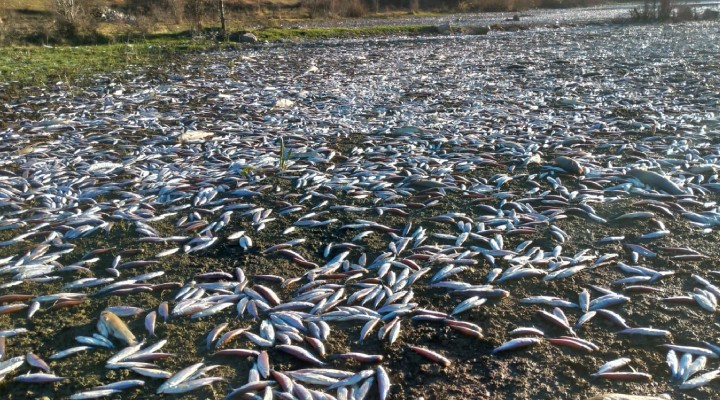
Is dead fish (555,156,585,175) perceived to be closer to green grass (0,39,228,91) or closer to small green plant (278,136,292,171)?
small green plant (278,136,292,171)

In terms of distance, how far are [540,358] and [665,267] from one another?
5.27 ft

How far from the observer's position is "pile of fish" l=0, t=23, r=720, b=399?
10.9 ft

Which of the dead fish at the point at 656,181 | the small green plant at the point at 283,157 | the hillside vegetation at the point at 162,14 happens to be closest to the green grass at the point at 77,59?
the hillside vegetation at the point at 162,14

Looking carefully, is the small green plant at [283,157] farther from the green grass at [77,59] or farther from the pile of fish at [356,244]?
the green grass at [77,59]

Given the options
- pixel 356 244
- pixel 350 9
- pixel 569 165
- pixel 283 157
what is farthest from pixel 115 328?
pixel 350 9

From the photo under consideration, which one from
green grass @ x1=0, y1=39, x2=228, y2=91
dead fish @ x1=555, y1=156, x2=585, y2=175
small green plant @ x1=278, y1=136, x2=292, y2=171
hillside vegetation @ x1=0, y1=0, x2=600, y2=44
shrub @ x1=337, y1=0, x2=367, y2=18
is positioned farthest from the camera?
shrub @ x1=337, y1=0, x2=367, y2=18

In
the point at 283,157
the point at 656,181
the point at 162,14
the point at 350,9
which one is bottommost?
the point at 656,181

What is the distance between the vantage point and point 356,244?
4805mm

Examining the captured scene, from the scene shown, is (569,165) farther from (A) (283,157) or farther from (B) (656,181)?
(A) (283,157)

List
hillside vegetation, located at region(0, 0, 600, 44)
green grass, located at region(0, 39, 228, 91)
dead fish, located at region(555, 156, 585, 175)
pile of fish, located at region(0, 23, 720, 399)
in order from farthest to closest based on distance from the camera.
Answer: hillside vegetation, located at region(0, 0, 600, 44) < green grass, located at region(0, 39, 228, 91) < dead fish, located at region(555, 156, 585, 175) < pile of fish, located at region(0, 23, 720, 399)

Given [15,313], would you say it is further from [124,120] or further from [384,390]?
[124,120]

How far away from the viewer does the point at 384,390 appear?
3.03 meters

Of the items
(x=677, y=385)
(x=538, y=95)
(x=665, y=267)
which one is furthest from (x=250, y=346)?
(x=538, y=95)

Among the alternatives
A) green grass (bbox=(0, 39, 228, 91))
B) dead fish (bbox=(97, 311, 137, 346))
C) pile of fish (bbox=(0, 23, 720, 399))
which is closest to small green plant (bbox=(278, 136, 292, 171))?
pile of fish (bbox=(0, 23, 720, 399))
